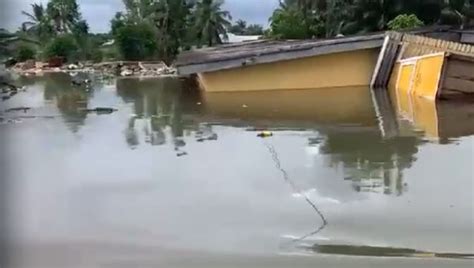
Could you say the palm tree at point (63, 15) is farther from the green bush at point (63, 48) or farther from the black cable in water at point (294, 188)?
the black cable in water at point (294, 188)

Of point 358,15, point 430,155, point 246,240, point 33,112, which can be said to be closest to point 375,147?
point 430,155

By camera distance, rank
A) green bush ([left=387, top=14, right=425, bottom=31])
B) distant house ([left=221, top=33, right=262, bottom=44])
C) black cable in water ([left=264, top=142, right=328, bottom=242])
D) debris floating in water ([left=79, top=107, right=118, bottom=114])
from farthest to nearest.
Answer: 1. distant house ([left=221, top=33, right=262, bottom=44])
2. green bush ([left=387, top=14, right=425, bottom=31])
3. debris floating in water ([left=79, top=107, right=118, bottom=114])
4. black cable in water ([left=264, top=142, right=328, bottom=242])

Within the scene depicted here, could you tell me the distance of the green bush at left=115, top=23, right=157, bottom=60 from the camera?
4528cm

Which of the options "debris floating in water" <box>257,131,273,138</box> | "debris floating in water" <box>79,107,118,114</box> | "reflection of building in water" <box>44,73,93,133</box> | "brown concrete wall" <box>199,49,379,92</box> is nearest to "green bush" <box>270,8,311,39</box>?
"reflection of building in water" <box>44,73,93,133</box>

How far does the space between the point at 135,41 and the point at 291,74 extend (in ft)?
83.1

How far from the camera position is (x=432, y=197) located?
6.99 m

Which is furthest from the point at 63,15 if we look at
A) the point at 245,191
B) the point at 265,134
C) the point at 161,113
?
the point at 245,191

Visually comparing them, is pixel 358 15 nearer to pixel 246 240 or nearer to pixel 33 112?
pixel 33 112

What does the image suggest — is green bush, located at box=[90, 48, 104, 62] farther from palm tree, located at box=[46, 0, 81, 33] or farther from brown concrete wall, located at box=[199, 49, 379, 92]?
brown concrete wall, located at box=[199, 49, 379, 92]

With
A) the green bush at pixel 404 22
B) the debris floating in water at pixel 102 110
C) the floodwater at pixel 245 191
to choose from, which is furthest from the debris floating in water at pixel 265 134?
the green bush at pixel 404 22

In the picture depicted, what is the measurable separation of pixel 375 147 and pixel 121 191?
3872 mm

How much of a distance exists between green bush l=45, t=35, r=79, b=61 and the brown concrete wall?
90.6 feet

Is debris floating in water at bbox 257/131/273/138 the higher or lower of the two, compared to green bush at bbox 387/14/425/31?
lower

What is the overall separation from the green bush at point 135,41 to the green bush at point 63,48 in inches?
148
